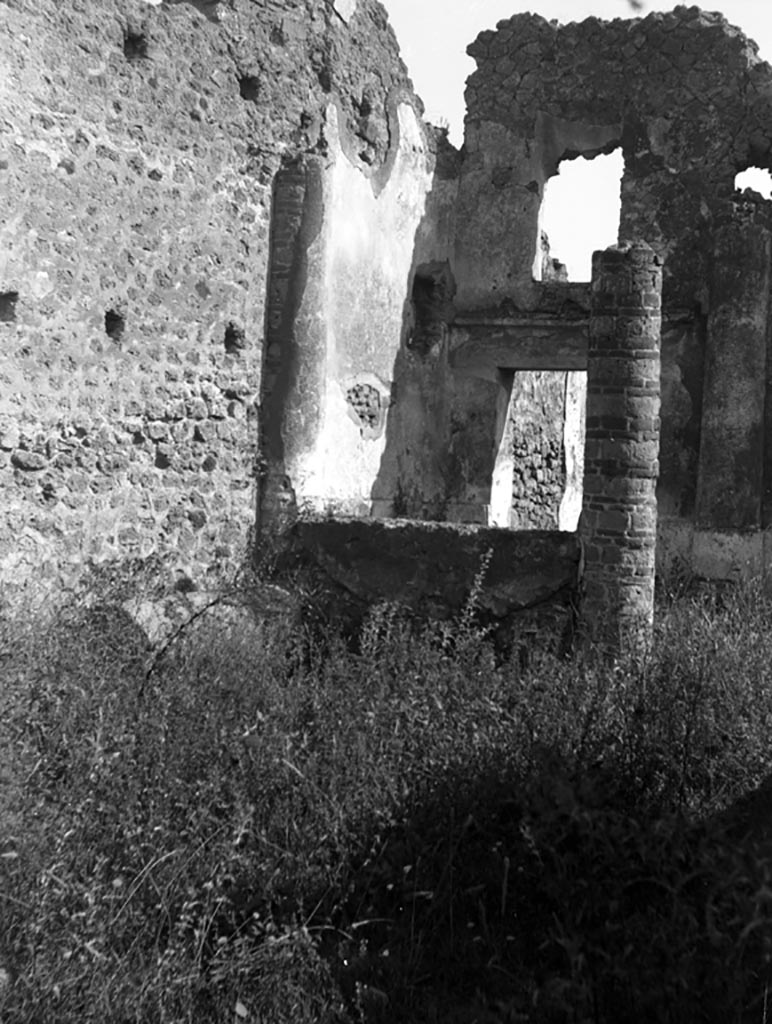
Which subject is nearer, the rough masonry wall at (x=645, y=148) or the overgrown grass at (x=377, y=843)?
the overgrown grass at (x=377, y=843)

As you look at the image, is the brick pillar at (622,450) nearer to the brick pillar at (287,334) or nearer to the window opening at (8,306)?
the brick pillar at (287,334)

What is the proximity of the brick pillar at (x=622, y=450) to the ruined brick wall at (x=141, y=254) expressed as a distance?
8.15 ft

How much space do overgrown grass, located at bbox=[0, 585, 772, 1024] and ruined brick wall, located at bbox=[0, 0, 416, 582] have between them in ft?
4.25

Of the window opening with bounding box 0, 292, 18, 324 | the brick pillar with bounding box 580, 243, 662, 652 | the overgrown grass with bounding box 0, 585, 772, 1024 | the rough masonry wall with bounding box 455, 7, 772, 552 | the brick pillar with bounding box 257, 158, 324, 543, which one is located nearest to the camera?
the overgrown grass with bounding box 0, 585, 772, 1024

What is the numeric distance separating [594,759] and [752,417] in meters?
5.42

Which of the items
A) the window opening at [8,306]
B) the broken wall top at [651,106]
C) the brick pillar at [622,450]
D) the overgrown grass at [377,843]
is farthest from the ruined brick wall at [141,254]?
the brick pillar at [622,450]

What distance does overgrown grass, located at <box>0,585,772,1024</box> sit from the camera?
3686 millimetres

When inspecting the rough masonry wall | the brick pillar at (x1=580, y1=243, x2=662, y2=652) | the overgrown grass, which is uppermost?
the rough masonry wall

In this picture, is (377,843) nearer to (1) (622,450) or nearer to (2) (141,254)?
(1) (622,450)

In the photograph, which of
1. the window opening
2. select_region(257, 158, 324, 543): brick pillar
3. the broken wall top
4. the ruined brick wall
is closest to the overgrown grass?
the ruined brick wall

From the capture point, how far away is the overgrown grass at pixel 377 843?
3.69m

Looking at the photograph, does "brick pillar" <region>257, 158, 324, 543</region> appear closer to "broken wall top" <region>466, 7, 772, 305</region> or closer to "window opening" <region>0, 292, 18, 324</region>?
"window opening" <region>0, 292, 18, 324</region>

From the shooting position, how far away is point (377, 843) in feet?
14.7

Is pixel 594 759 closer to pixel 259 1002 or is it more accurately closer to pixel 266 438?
pixel 259 1002
